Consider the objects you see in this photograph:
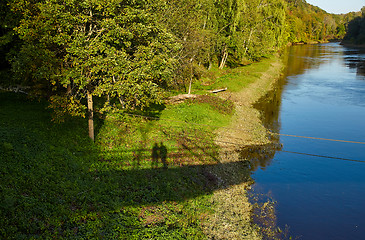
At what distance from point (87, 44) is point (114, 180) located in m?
7.63

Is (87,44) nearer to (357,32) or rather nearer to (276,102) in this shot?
(276,102)

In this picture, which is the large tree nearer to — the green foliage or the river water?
the river water

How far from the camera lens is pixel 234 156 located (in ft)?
73.4

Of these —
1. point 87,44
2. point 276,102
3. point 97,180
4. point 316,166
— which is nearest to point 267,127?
point 316,166

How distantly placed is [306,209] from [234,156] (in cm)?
704

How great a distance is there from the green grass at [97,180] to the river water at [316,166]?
16.0 feet

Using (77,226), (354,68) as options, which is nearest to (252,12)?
(354,68)

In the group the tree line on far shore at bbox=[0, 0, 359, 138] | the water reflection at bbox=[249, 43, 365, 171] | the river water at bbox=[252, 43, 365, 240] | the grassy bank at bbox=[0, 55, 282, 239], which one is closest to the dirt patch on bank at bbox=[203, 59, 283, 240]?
the grassy bank at bbox=[0, 55, 282, 239]

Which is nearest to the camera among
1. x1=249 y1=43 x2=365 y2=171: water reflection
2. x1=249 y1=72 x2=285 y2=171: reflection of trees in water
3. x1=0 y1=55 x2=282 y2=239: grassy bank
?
x1=0 y1=55 x2=282 y2=239: grassy bank

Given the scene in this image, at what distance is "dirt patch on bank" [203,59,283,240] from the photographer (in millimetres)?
13750

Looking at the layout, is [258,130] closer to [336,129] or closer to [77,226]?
[336,129]

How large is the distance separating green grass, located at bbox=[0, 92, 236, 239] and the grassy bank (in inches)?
1.8

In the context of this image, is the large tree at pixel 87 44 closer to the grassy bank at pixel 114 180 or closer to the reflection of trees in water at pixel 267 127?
Answer: the grassy bank at pixel 114 180

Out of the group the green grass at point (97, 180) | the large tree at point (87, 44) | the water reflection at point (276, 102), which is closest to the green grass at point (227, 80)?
the water reflection at point (276, 102)
